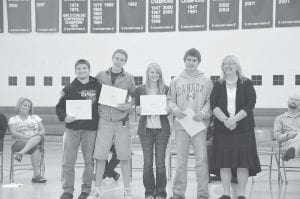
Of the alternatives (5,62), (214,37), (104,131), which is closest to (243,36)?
(214,37)

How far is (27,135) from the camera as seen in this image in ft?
24.9

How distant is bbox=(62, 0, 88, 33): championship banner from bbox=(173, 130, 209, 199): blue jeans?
7753mm

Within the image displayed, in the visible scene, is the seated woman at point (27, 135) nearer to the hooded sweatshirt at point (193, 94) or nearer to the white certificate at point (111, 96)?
the white certificate at point (111, 96)

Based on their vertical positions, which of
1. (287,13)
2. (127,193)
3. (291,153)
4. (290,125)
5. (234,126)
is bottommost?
(127,193)

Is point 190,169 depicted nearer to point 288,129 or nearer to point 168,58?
point 288,129

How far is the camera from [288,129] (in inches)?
289

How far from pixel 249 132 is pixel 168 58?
7.13 meters

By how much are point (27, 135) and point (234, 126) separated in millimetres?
3605

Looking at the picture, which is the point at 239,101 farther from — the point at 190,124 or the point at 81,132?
the point at 81,132

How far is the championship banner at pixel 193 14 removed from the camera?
12.1 m

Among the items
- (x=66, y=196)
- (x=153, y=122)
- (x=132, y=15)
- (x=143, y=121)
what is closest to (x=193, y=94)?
(x=153, y=122)

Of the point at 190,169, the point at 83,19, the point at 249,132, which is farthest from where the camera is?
the point at 83,19

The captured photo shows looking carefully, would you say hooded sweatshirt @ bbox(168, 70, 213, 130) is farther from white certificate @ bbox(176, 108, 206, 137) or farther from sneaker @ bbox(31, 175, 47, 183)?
sneaker @ bbox(31, 175, 47, 183)

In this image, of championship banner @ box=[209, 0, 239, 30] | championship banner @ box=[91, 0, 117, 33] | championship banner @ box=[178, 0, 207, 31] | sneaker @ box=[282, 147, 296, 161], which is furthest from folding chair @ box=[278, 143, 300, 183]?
championship banner @ box=[91, 0, 117, 33]
